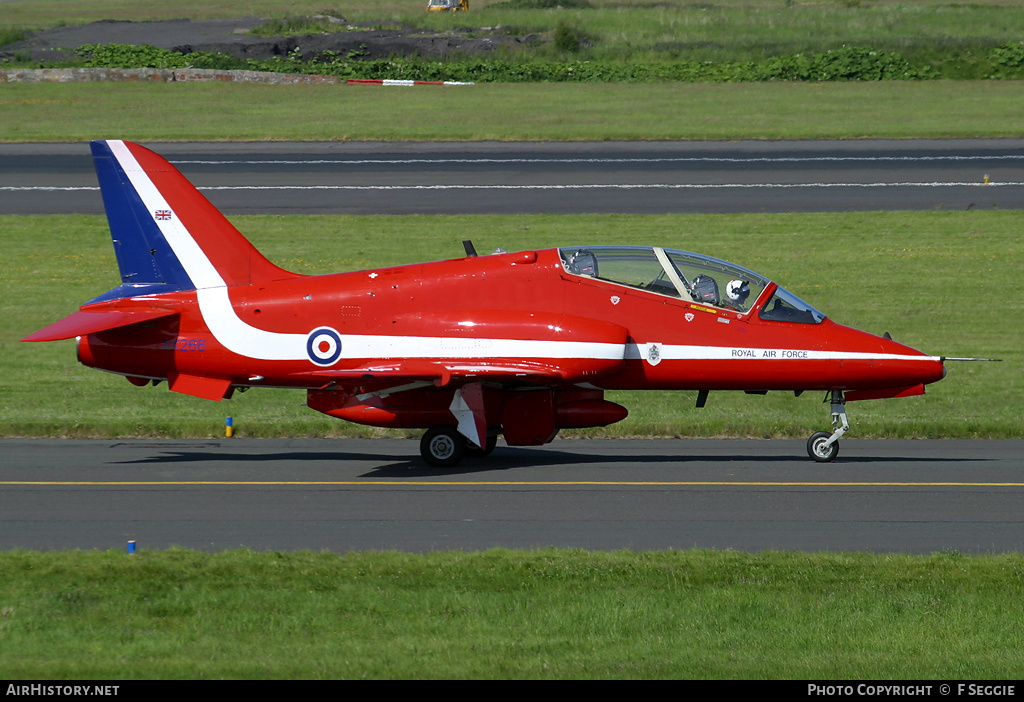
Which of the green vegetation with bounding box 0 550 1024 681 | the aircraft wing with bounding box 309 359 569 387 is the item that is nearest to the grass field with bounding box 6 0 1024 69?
the aircraft wing with bounding box 309 359 569 387

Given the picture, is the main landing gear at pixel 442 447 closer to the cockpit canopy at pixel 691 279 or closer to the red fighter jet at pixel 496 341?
the red fighter jet at pixel 496 341

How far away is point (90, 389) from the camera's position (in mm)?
20297

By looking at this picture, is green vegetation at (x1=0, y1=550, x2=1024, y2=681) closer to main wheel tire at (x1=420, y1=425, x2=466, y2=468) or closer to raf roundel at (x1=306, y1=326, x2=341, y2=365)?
main wheel tire at (x1=420, y1=425, x2=466, y2=468)

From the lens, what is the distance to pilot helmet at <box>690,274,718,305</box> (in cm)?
1531

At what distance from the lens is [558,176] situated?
121 feet

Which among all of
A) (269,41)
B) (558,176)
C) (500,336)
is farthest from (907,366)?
(269,41)

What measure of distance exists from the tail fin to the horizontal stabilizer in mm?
419

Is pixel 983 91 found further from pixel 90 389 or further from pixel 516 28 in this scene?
pixel 90 389

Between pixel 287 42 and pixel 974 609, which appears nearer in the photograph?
pixel 974 609

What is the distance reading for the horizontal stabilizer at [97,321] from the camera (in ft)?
49.4

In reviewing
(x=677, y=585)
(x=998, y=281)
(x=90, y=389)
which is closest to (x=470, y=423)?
(x=677, y=585)

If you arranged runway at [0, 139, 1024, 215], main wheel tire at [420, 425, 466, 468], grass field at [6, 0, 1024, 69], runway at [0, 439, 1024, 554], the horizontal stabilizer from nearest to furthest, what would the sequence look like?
runway at [0, 439, 1024, 554]
the horizontal stabilizer
main wheel tire at [420, 425, 466, 468]
runway at [0, 139, 1024, 215]
grass field at [6, 0, 1024, 69]

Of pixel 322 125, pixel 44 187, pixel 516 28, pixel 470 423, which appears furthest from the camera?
pixel 516 28
